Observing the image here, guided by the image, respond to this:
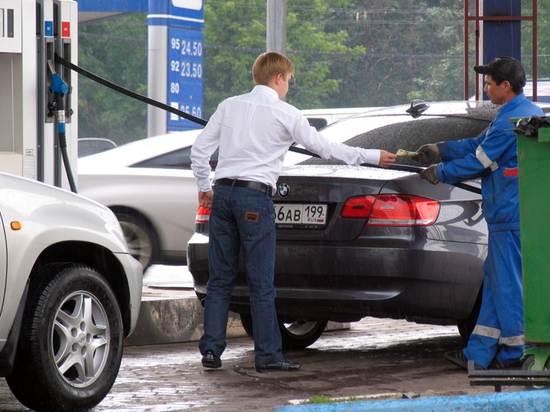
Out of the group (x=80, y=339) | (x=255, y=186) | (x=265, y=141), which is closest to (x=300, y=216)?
(x=255, y=186)

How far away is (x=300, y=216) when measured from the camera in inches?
213

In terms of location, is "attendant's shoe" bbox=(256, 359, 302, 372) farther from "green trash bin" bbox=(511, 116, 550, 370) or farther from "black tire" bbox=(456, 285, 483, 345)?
"green trash bin" bbox=(511, 116, 550, 370)

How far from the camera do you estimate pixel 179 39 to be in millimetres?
15453

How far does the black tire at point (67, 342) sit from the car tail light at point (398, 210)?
4.83 ft

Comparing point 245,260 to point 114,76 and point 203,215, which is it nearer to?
point 203,215

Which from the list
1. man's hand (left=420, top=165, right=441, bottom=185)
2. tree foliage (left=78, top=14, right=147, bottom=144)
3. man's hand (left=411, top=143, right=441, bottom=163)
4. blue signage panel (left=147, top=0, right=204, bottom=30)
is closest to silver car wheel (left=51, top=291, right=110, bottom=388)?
man's hand (left=420, top=165, right=441, bottom=185)

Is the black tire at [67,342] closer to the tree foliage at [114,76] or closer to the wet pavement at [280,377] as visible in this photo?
the wet pavement at [280,377]

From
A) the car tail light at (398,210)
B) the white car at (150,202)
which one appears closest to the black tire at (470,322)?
the car tail light at (398,210)

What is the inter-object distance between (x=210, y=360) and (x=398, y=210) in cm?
137

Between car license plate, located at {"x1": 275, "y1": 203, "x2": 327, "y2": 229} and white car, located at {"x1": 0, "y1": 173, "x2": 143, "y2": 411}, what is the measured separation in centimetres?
102

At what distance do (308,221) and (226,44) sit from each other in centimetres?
4201

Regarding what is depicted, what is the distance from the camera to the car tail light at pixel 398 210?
17.1 feet

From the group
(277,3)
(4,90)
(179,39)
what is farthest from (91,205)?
(179,39)

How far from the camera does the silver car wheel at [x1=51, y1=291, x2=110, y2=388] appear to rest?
14.2ft
